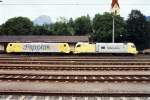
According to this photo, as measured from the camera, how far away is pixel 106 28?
342ft

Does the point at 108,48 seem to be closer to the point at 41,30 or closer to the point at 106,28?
the point at 106,28

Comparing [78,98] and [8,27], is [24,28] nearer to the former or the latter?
[8,27]

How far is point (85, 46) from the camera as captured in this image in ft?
213

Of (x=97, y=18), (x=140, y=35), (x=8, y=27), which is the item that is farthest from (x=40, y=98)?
(x=8, y=27)

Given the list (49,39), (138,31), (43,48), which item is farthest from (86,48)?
(138,31)

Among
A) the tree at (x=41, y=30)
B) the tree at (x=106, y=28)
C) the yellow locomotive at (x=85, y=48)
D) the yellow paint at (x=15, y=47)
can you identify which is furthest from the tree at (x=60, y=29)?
the yellow locomotive at (x=85, y=48)

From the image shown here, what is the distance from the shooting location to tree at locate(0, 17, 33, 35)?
125844 mm

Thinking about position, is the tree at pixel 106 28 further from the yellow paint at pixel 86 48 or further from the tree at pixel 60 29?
the yellow paint at pixel 86 48

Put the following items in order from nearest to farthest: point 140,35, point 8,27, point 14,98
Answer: point 14,98 < point 140,35 < point 8,27

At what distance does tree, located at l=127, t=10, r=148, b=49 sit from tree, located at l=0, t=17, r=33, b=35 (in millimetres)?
37256

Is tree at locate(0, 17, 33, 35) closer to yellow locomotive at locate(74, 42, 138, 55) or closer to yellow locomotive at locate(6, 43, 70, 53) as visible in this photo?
yellow locomotive at locate(6, 43, 70, 53)

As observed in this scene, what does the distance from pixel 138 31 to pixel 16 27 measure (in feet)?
143

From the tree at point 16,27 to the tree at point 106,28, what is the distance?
2565cm

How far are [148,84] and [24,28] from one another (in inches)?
4415
